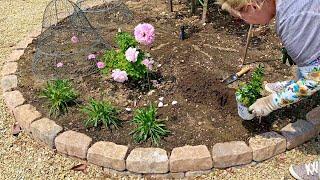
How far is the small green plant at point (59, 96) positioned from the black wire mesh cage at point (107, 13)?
3.93 ft

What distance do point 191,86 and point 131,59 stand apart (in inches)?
22.2

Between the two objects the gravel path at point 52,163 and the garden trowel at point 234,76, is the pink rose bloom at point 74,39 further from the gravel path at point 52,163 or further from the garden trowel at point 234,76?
the garden trowel at point 234,76

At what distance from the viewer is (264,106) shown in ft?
8.54

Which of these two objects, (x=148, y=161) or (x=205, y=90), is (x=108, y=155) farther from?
(x=205, y=90)

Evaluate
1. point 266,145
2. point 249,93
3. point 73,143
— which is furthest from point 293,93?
point 73,143

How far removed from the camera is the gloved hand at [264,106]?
256 centimetres

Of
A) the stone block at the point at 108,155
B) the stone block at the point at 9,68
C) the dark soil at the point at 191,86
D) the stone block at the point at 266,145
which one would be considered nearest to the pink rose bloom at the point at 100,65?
the dark soil at the point at 191,86

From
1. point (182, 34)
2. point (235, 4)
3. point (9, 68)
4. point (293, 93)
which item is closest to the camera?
point (235, 4)

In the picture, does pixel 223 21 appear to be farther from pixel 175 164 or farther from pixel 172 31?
pixel 175 164

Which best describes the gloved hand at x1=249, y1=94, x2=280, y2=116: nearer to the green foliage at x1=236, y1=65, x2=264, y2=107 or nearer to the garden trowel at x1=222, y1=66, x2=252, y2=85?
the green foliage at x1=236, y1=65, x2=264, y2=107

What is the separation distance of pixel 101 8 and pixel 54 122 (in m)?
2.05

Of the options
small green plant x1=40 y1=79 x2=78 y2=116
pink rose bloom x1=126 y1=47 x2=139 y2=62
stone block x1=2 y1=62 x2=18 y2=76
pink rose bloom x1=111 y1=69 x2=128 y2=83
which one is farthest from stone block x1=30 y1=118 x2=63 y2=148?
stone block x1=2 y1=62 x2=18 y2=76

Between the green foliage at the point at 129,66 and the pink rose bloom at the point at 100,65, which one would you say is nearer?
the green foliage at the point at 129,66

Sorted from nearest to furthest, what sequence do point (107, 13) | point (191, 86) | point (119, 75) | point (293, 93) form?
point (293, 93) → point (119, 75) → point (191, 86) → point (107, 13)
